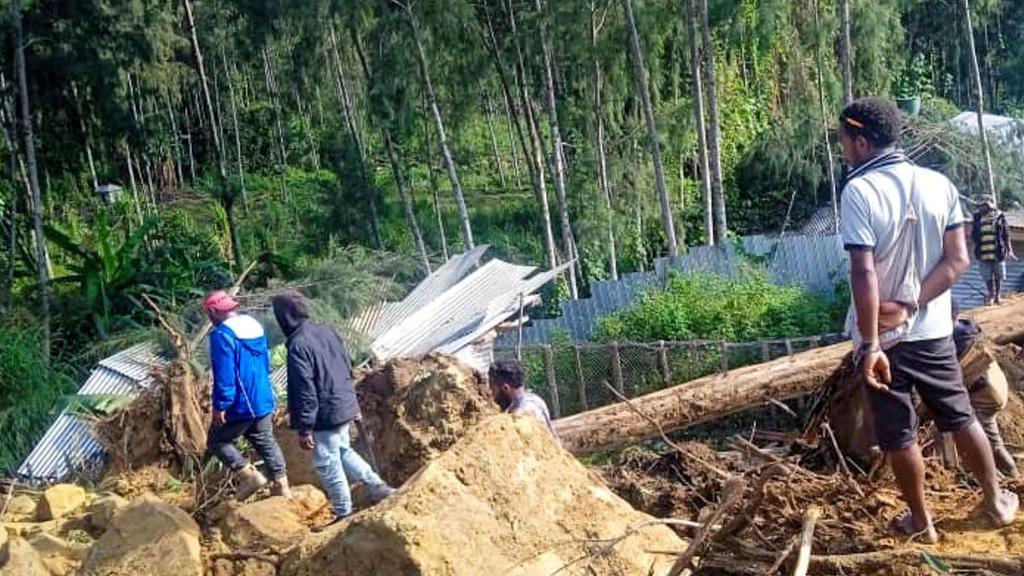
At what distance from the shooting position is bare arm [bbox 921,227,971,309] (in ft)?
12.5

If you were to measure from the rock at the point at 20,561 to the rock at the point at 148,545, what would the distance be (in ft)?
0.84

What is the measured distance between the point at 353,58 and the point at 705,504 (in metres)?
27.8

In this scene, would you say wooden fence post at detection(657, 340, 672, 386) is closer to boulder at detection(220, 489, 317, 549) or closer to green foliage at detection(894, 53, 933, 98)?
boulder at detection(220, 489, 317, 549)

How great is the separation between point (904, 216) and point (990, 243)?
387 inches

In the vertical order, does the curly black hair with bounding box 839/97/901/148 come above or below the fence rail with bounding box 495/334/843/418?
above

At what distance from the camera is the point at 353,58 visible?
31484 mm

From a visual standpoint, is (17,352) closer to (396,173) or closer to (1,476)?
(1,476)

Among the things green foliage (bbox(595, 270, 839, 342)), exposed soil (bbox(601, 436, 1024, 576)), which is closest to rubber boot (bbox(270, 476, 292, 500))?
exposed soil (bbox(601, 436, 1024, 576))

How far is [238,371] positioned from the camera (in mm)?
6578

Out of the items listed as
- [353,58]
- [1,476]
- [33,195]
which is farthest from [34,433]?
[353,58]

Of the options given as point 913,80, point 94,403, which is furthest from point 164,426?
point 913,80

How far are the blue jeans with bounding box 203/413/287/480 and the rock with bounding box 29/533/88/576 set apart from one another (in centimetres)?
93

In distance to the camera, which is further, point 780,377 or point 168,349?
point 168,349

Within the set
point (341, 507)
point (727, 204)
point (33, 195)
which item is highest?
point (33, 195)
